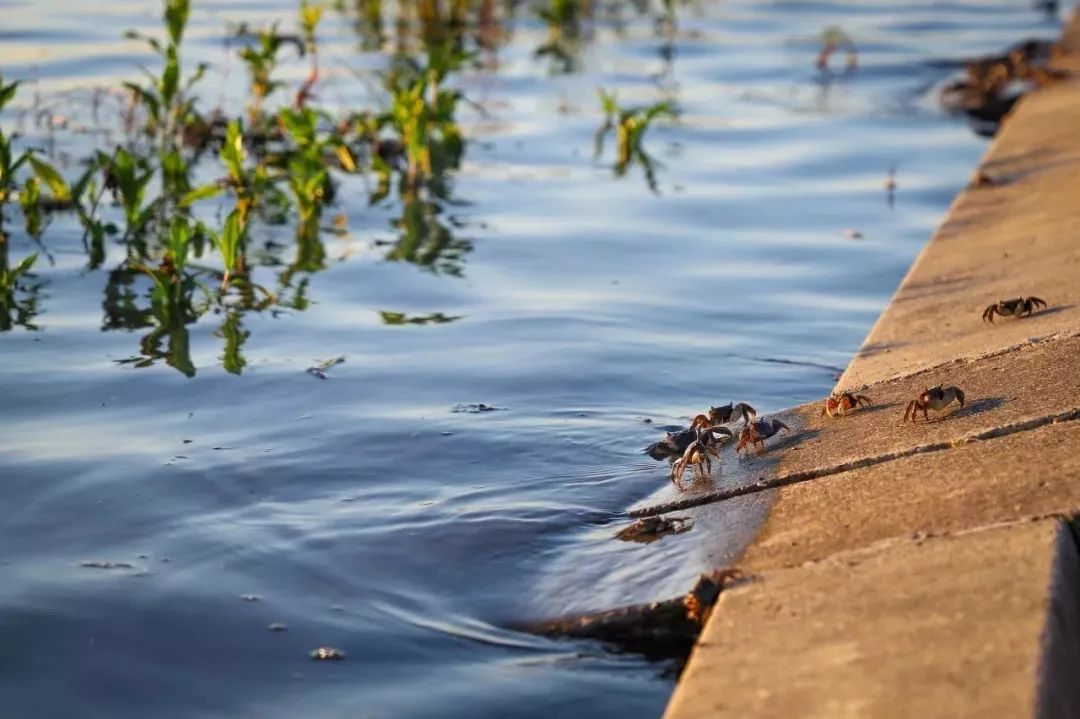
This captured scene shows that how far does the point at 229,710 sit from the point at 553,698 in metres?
0.77

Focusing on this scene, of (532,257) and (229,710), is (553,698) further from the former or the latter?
(532,257)

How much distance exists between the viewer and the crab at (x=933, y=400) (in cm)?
482

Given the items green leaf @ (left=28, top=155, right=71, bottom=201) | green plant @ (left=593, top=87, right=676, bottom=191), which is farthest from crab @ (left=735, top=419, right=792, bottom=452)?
green plant @ (left=593, top=87, right=676, bottom=191)

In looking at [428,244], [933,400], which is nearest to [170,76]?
[428,244]

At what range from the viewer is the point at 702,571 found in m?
4.09

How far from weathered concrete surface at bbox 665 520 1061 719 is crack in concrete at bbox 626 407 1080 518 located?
0.75 metres

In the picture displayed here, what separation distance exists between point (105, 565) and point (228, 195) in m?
5.63

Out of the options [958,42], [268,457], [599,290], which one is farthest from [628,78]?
[268,457]

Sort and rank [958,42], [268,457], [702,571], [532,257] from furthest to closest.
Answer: [958,42], [532,257], [268,457], [702,571]

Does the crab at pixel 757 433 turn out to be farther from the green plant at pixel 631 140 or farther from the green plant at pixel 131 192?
the green plant at pixel 631 140

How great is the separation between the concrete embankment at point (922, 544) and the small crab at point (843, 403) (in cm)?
3

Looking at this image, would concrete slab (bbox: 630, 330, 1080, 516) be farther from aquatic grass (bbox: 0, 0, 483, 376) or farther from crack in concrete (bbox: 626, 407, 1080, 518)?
aquatic grass (bbox: 0, 0, 483, 376)

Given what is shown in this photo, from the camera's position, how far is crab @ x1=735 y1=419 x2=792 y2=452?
513cm

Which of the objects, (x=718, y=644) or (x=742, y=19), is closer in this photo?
(x=718, y=644)
